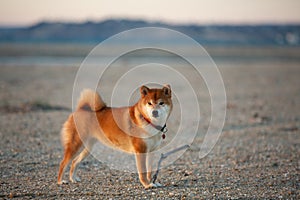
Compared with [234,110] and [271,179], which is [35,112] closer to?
[234,110]

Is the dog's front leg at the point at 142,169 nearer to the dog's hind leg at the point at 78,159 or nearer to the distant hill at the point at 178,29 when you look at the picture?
the dog's hind leg at the point at 78,159

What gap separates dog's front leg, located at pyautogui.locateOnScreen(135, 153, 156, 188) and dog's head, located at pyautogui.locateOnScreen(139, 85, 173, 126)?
722mm

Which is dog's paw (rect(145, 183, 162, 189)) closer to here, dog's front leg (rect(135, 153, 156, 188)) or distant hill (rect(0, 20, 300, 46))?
dog's front leg (rect(135, 153, 156, 188))

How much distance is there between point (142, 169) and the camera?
312 inches

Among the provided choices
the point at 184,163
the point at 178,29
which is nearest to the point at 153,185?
the point at 184,163

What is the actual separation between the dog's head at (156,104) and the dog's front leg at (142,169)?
0.72 meters

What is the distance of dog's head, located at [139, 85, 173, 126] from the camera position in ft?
24.4

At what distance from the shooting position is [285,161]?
10.1 m

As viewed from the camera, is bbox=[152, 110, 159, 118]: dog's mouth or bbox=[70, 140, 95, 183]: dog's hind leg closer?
bbox=[152, 110, 159, 118]: dog's mouth

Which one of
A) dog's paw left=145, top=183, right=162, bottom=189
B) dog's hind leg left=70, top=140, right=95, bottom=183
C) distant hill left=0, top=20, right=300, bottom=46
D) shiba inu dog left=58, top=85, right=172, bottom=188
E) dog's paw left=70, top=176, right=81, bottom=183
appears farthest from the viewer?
distant hill left=0, top=20, right=300, bottom=46

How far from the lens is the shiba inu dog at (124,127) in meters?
7.64

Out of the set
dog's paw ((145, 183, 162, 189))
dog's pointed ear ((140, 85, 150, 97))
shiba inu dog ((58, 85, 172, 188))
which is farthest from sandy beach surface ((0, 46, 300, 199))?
dog's pointed ear ((140, 85, 150, 97))

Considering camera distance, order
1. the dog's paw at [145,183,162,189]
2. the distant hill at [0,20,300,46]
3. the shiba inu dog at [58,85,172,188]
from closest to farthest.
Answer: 1. the shiba inu dog at [58,85,172,188]
2. the dog's paw at [145,183,162,189]
3. the distant hill at [0,20,300,46]

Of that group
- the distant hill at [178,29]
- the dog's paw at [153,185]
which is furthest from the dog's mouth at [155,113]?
the distant hill at [178,29]
